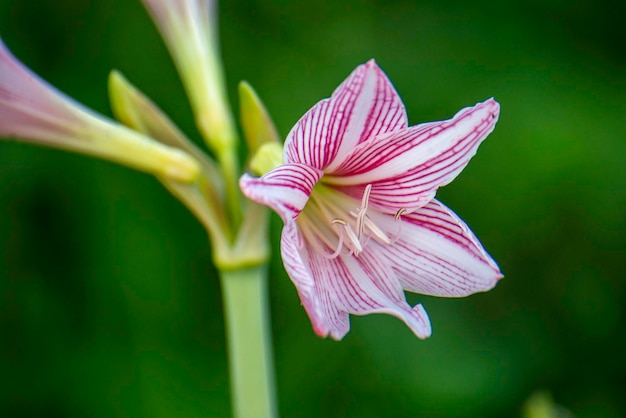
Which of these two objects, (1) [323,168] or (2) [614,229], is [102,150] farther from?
(2) [614,229]

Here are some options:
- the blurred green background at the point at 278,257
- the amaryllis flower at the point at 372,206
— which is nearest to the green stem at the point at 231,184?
the amaryllis flower at the point at 372,206

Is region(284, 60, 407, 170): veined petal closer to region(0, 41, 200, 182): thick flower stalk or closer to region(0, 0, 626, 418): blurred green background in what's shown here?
region(0, 41, 200, 182): thick flower stalk

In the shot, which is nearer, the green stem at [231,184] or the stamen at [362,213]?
the stamen at [362,213]

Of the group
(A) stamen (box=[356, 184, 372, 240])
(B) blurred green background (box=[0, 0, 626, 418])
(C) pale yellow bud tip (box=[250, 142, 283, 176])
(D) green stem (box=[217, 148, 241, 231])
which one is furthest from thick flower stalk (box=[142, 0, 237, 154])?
(B) blurred green background (box=[0, 0, 626, 418])

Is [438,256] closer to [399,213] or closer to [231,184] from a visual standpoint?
[399,213]

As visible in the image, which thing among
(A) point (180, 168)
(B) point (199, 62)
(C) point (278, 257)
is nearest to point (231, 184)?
(A) point (180, 168)

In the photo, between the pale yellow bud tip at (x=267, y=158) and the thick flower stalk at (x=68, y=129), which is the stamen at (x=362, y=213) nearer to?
the pale yellow bud tip at (x=267, y=158)
